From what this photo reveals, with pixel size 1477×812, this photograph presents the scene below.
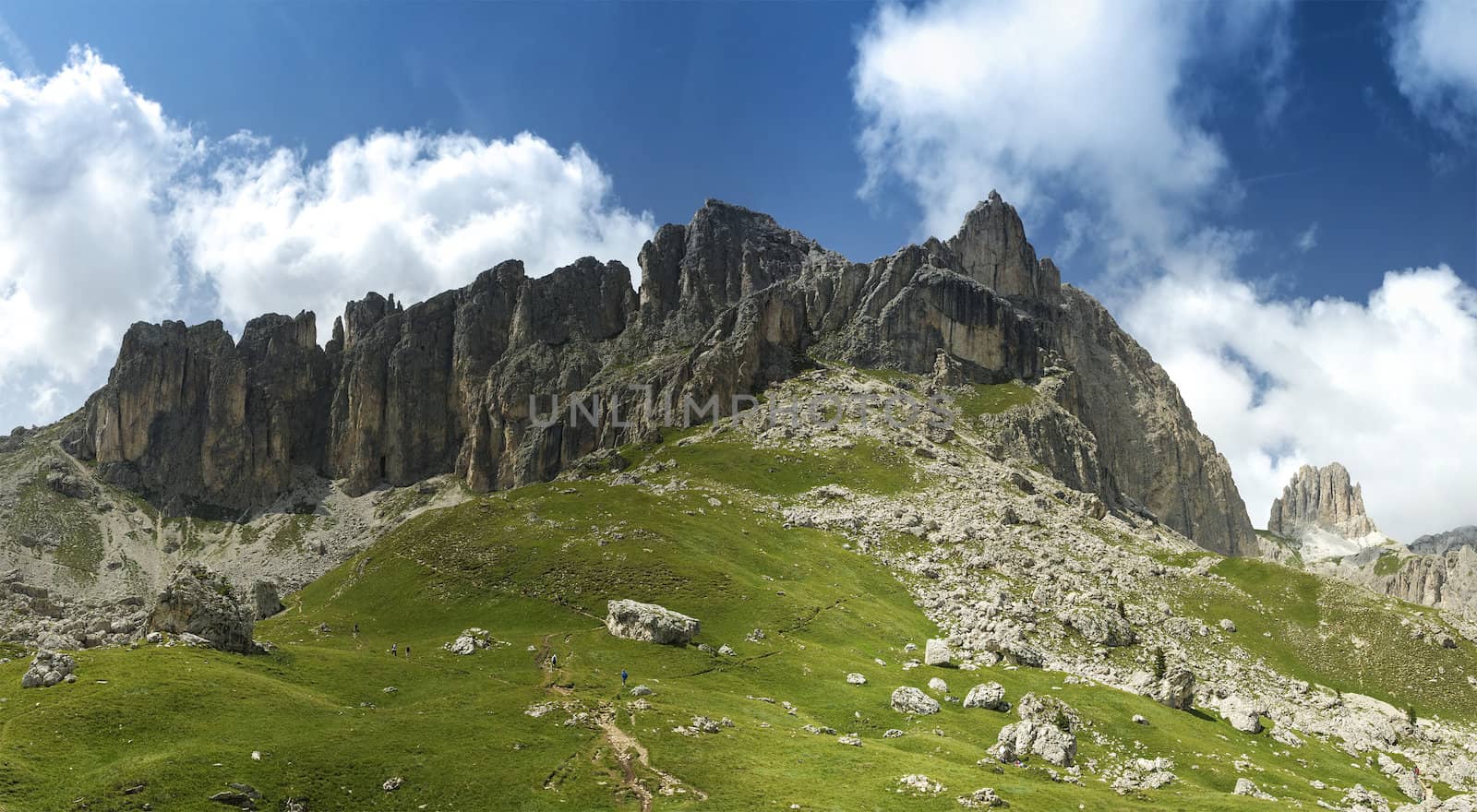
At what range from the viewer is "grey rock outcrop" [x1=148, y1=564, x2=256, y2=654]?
210 feet

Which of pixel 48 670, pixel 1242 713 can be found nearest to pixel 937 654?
pixel 1242 713

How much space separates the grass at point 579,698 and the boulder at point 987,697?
1.63 m

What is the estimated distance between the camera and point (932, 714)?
67438 mm

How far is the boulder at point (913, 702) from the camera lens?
67375mm

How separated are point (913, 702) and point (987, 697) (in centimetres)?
698

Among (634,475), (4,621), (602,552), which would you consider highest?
(634,475)

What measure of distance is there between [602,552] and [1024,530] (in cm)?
6752

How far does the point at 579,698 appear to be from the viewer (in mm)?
60594

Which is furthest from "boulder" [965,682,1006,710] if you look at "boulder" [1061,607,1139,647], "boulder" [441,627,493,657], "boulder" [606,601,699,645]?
"boulder" [441,627,493,657]

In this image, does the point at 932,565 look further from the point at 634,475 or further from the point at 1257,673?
the point at 634,475

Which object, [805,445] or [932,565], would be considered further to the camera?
[805,445]

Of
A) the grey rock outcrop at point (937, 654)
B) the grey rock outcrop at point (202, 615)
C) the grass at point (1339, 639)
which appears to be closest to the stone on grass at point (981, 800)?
the grey rock outcrop at point (937, 654)

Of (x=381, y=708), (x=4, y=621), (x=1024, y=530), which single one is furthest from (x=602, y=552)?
(x=4, y=621)

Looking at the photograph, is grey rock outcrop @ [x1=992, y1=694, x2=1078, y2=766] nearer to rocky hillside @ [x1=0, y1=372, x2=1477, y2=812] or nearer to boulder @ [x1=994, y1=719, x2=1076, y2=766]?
boulder @ [x1=994, y1=719, x2=1076, y2=766]
